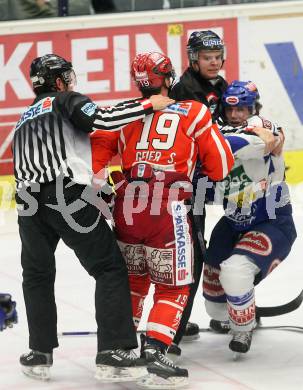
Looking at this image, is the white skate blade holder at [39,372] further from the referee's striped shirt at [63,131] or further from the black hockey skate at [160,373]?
the referee's striped shirt at [63,131]

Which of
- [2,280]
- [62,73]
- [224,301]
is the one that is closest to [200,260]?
[224,301]

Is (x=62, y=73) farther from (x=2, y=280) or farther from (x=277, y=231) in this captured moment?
(x=2, y=280)

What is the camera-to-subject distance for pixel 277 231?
476 cm

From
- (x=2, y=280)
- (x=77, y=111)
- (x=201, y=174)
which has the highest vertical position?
(x=77, y=111)

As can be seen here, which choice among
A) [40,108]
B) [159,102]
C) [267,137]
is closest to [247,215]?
[267,137]

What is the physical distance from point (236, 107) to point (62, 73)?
0.72m

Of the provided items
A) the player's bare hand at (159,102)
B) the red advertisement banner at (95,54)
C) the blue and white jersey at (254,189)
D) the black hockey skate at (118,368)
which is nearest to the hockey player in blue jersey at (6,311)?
the black hockey skate at (118,368)

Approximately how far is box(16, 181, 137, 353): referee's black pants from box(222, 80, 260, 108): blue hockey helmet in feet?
2.37

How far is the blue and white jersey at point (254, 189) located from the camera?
4711mm

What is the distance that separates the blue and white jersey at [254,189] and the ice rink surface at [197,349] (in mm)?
547

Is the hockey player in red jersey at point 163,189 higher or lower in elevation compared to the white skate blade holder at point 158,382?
higher

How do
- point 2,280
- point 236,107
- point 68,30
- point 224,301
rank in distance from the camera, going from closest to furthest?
point 236,107, point 224,301, point 2,280, point 68,30

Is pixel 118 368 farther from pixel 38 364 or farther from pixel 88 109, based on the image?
pixel 88 109

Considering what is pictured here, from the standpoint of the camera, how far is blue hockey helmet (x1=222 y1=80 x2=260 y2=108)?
15.3 ft
